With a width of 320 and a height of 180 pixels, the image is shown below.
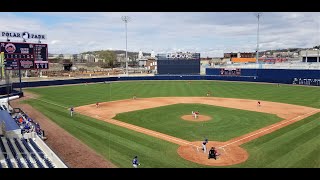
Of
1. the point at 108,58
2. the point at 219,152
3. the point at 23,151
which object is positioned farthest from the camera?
the point at 108,58

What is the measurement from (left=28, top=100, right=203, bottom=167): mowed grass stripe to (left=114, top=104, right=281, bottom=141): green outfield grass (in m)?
2.70

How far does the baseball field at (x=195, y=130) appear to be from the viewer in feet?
60.5

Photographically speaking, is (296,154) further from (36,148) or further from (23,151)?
(23,151)

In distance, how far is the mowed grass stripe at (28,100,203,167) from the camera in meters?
18.0

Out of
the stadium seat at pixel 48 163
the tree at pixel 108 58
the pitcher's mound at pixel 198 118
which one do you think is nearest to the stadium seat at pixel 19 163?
the stadium seat at pixel 48 163

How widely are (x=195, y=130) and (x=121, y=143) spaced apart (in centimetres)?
708

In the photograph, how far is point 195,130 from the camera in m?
25.2

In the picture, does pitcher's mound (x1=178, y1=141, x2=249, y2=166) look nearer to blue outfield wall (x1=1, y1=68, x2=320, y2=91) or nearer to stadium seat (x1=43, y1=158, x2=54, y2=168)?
stadium seat (x1=43, y1=158, x2=54, y2=168)

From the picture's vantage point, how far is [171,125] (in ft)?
88.3

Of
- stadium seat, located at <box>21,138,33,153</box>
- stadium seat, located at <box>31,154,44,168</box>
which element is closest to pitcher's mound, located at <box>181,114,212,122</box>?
stadium seat, located at <box>21,138,33,153</box>

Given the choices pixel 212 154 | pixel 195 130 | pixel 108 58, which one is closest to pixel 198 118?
pixel 195 130
